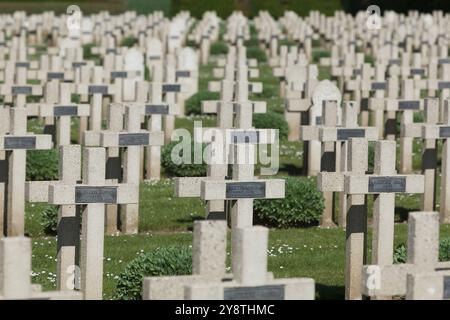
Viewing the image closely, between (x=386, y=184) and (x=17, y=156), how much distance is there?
430 centimetres

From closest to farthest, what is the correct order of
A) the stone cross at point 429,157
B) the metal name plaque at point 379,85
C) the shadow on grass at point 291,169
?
the stone cross at point 429,157
the shadow on grass at point 291,169
the metal name plaque at point 379,85

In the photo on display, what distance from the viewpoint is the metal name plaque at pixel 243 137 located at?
49.2ft

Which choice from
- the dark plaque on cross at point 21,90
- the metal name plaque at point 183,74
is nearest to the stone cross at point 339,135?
the dark plaque on cross at point 21,90

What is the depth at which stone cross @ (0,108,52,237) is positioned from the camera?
15.8m

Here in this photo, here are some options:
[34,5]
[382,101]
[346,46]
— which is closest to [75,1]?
[34,5]

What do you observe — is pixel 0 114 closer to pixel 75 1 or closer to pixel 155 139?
pixel 155 139

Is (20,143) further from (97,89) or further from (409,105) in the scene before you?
(97,89)

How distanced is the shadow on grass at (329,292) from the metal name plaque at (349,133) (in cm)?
270

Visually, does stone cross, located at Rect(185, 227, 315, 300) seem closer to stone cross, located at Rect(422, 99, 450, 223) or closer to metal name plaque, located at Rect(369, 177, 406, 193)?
metal name plaque, located at Rect(369, 177, 406, 193)

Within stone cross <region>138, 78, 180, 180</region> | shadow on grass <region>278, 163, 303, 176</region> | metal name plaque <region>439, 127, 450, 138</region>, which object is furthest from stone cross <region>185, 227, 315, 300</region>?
shadow on grass <region>278, 163, 303, 176</region>

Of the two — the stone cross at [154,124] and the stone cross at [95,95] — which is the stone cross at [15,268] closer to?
the stone cross at [154,124]

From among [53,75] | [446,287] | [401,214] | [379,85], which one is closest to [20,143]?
[401,214]

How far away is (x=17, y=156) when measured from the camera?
15.9 m

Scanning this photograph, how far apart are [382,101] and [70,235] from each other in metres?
9.88
